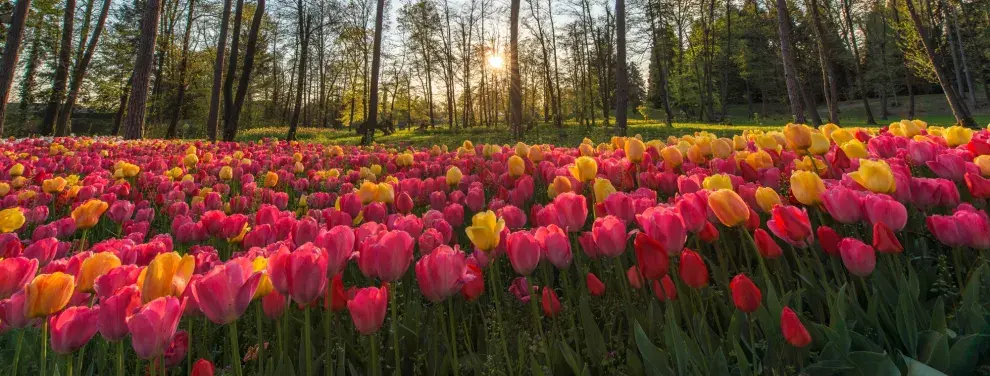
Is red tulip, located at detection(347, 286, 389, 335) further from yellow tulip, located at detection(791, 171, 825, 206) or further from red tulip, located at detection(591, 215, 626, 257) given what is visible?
yellow tulip, located at detection(791, 171, 825, 206)

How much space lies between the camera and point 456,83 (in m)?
40.0

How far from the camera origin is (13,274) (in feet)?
3.50

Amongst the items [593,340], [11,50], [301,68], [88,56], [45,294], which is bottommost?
[593,340]

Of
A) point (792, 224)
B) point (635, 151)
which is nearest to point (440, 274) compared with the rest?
point (792, 224)

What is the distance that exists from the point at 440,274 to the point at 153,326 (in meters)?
0.52

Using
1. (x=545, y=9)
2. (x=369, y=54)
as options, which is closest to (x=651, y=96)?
(x=545, y=9)

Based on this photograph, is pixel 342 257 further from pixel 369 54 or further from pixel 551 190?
pixel 369 54

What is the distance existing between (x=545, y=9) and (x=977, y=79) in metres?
33.9

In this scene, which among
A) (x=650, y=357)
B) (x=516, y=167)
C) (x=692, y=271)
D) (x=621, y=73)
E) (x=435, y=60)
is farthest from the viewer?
(x=435, y=60)

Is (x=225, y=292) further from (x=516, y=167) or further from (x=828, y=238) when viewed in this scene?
(x=516, y=167)

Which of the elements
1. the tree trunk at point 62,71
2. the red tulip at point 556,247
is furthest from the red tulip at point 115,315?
the tree trunk at point 62,71

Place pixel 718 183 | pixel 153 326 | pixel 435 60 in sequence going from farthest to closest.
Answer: pixel 435 60, pixel 718 183, pixel 153 326

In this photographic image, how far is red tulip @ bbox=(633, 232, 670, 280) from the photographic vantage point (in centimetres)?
112

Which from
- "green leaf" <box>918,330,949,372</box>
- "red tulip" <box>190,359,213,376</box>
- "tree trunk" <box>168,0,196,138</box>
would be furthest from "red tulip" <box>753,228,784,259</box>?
"tree trunk" <box>168,0,196,138</box>
